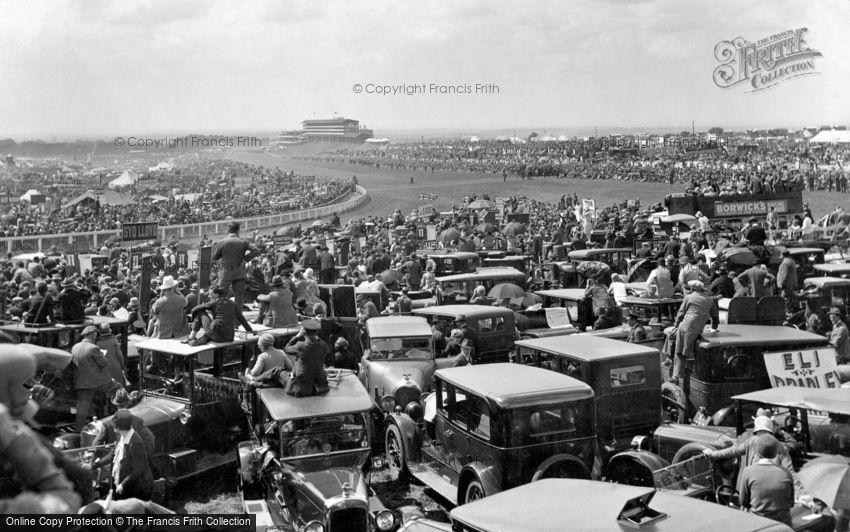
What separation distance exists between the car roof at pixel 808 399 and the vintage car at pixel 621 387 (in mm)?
1455

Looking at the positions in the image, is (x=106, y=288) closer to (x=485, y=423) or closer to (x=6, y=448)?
(x=485, y=423)

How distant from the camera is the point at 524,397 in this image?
8289mm

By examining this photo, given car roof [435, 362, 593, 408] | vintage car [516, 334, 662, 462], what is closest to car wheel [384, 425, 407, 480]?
car roof [435, 362, 593, 408]

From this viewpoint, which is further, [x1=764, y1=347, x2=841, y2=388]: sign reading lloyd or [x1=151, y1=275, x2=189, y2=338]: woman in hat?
[x1=151, y1=275, x2=189, y2=338]: woman in hat

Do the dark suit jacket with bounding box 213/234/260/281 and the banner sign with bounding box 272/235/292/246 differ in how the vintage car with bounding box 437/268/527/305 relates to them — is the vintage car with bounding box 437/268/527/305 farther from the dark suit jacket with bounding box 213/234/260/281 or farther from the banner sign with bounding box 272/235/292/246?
the banner sign with bounding box 272/235/292/246

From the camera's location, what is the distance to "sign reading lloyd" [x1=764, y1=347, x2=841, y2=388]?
998 centimetres

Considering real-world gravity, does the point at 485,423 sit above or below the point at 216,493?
above

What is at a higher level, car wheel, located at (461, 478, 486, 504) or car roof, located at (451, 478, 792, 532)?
car roof, located at (451, 478, 792, 532)

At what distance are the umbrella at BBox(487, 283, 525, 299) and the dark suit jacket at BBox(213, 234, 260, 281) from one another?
5.42 meters

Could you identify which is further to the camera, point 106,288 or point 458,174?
point 458,174

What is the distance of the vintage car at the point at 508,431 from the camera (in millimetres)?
8219

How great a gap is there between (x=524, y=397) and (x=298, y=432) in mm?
2300

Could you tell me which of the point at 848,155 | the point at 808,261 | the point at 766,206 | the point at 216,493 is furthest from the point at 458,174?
the point at 216,493

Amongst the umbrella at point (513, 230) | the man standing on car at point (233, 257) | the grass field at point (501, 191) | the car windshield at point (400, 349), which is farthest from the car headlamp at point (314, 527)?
the grass field at point (501, 191)
